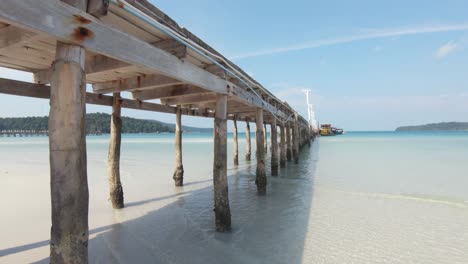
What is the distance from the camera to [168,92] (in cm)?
512

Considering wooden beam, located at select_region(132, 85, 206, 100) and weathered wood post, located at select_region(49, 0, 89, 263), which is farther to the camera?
wooden beam, located at select_region(132, 85, 206, 100)

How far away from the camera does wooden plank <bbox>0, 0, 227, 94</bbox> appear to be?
1.65 metres

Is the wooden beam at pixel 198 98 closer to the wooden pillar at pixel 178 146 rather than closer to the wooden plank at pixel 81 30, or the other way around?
the wooden pillar at pixel 178 146

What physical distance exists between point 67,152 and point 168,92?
10.9 feet

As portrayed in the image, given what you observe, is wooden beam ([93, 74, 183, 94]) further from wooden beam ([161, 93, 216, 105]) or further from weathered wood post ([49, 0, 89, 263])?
weathered wood post ([49, 0, 89, 263])

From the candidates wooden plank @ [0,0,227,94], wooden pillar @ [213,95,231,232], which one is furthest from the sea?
wooden plank @ [0,0,227,94]

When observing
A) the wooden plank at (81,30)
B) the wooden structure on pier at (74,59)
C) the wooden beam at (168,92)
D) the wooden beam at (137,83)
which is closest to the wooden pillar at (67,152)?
the wooden structure on pier at (74,59)

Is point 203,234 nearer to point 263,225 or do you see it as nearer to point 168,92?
point 263,225

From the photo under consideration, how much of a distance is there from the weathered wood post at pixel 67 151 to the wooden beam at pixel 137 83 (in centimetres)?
185

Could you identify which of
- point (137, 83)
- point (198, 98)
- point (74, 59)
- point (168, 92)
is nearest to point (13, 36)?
point (74, 59)

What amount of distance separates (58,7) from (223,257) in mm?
3551

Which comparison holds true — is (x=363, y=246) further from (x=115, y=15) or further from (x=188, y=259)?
(x=115, y=15)

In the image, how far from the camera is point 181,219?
214 inches

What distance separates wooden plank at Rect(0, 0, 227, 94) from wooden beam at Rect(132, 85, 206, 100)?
1713mm
